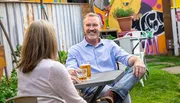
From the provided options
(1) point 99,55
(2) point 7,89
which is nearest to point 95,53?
(1) point 99,55

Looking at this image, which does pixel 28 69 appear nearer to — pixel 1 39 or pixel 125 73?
pixel 125 73

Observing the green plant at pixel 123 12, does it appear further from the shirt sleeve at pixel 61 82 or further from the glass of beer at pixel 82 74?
the shirt sleeve at pixel 61 82

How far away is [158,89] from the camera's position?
5.63 metres

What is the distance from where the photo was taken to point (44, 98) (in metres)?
2.25

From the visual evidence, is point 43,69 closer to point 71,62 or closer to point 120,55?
point 71,62

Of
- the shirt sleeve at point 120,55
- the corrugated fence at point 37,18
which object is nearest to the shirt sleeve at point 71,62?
the shirt sleeve at point 120,55

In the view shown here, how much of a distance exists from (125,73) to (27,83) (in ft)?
3.75

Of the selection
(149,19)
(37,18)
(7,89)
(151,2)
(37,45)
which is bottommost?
(7,89)

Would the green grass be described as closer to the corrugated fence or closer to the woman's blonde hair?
the corrugated fence

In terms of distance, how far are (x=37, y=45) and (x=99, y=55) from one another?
141cm

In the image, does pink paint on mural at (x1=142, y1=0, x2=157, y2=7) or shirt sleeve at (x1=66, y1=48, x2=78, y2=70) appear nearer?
shirt sleeve at (x1=66, y1=48, x2=78, y2=70)

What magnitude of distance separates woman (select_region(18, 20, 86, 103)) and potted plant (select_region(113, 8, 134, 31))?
7106mm

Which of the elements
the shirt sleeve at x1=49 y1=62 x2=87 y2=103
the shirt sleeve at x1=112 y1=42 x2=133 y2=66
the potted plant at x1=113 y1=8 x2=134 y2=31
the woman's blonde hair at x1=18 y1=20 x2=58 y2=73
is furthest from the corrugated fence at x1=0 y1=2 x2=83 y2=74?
the shirt sleeve at x1=49 y1=62 x2=87 y2=103

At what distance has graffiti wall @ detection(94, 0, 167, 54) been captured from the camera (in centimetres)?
981
